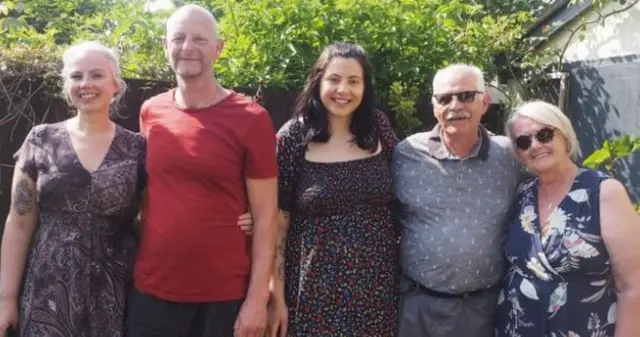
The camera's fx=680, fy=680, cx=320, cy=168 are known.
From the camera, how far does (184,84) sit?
2719mm

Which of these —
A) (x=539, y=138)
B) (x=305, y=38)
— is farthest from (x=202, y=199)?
(x=305, y=38)

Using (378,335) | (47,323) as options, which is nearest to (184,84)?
(47,323)

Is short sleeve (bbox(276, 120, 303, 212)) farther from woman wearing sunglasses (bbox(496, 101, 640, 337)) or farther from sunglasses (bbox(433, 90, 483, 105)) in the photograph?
woman wearing sunglasses (bbox(496, 101, 640, 337))

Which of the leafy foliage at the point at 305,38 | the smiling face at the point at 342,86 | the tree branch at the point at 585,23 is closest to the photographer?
the smiling face at the point at 342,86

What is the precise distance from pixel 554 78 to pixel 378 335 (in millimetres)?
4009

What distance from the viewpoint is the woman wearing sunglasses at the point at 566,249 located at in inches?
98.1

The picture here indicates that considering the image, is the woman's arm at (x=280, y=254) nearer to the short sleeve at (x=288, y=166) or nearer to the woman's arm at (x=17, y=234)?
the short sleeve at (x=288, y=166)

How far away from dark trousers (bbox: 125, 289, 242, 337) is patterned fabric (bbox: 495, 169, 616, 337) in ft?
3.71

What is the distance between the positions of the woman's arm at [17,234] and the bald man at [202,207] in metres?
0.45

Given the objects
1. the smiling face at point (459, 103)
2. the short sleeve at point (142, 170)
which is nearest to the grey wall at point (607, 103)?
the smiling face at point (459, 103)

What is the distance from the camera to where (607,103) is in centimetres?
554

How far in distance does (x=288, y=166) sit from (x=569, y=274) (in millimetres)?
1212

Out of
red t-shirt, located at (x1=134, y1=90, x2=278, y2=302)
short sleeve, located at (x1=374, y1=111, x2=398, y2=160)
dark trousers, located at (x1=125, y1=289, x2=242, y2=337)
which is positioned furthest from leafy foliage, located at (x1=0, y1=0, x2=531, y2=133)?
dark trousers, located at (x1=125, y1=289, x2=242, y2=337)

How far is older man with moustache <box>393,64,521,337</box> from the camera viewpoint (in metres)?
2.85
